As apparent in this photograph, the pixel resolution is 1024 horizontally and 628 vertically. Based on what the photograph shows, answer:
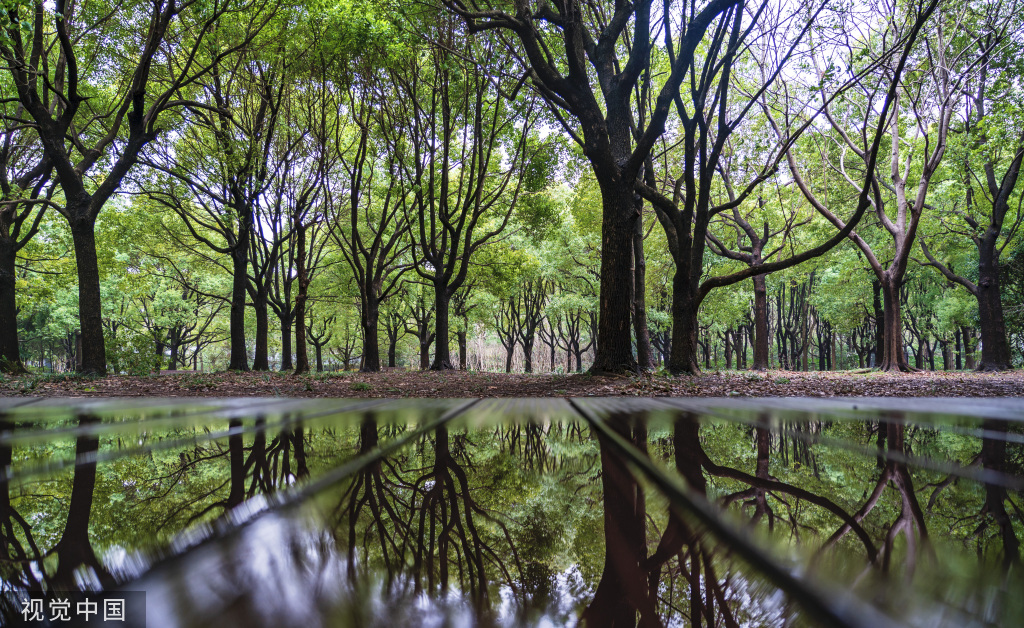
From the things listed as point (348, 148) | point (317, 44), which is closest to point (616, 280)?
point (317, 44)

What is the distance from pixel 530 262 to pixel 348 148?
8654 millimetres

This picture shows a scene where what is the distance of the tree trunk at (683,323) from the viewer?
9.41 meters

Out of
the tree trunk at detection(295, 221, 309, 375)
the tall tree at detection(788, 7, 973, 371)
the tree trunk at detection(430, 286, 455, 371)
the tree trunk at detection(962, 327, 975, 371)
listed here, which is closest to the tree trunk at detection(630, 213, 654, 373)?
the tall tree at detection(788, 7, 973, 371)

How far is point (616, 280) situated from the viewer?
25.6 ft

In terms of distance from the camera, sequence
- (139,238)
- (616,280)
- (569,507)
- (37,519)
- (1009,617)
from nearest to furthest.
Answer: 1. (1009,617)
2. (37,519)
3. (569,507)
4. (616,280)
5. (139,238)

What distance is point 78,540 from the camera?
65 cm

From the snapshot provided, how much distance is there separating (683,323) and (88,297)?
41.4 feet

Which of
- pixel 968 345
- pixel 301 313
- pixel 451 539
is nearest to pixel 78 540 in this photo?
pixel 451 539

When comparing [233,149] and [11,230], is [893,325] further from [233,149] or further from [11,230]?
[11,230]

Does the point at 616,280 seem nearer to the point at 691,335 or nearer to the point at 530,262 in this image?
the point at 691,335

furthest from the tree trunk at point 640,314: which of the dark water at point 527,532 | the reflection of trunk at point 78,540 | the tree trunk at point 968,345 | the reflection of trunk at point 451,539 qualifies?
the tree trunk at point 968,345

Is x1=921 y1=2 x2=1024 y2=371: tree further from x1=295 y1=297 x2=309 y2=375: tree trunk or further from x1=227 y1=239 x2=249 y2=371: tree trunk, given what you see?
x1=227 y1=239 x2=249 y2=371: tree trunk

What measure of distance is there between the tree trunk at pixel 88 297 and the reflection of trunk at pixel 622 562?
11.9 metres

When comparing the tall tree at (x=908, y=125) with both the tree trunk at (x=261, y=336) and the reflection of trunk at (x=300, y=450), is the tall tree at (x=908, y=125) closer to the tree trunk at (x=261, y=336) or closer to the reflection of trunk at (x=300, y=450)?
the reflection of trunk at (x=300, y=450)
